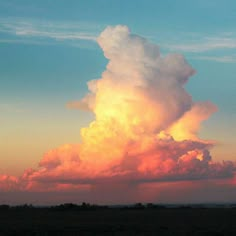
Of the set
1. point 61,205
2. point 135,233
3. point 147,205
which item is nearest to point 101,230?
point 135,233

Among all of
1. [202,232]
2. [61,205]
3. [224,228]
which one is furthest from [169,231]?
[61,205]

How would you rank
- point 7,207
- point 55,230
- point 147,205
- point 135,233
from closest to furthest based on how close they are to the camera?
point 135,233 → point 55,230 → point 7,207 → point 147,205

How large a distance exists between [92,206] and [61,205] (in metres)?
9.47

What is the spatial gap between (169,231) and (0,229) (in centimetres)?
2237

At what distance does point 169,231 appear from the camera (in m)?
67.9

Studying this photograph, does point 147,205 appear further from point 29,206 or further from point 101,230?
point 101,230

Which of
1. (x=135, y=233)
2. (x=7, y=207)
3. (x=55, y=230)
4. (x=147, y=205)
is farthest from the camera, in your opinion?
(x=147, y=205)

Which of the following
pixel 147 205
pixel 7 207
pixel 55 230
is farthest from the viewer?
pixel 147 205

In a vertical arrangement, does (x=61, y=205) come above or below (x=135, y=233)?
above

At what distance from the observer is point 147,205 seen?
174500 millimetres

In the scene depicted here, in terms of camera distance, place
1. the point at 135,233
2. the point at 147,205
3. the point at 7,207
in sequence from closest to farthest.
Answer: the point at 135,233, the point at 7,207, the point at 147,205

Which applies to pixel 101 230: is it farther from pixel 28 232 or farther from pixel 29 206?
pixel 29 206

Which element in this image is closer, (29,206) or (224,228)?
(224,228)

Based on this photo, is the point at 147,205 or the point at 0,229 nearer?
the point at 0,229
